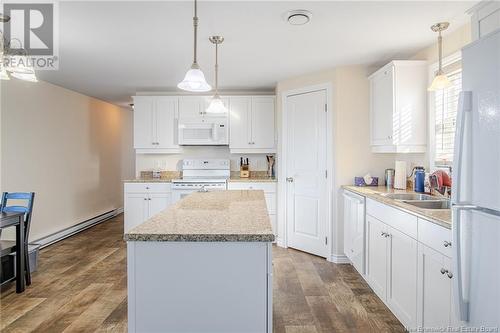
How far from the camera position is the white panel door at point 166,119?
4.73 metres

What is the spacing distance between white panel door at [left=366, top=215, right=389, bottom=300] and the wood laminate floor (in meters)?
0.14

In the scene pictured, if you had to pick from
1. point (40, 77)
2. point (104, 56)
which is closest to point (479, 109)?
point (104, 56)

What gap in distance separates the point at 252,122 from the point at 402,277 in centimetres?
310

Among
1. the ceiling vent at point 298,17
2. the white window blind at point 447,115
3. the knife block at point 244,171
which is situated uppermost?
the ceiling vent at point 298,17

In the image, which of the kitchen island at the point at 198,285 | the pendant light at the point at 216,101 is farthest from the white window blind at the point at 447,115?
the kitchen island at the point at 198,285

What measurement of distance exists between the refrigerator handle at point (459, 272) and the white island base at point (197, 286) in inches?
34.0

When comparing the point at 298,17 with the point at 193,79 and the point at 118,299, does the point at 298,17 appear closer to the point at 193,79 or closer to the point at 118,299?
the point at 193,79

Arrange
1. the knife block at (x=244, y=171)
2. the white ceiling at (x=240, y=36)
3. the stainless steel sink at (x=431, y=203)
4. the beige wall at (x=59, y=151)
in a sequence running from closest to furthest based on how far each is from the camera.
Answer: the white ceiling at (x=240, y=36)
the stainless steel sink at (x=431, y=203)
the beige wall at (x=59, y=151)
the knife block at (x=244, y=171)

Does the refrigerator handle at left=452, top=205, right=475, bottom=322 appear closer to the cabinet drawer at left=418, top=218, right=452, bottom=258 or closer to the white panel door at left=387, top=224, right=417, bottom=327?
the cabinet drawer at left=418, top=218, right=452, bottom=258

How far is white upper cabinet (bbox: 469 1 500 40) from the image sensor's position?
57.6 inches

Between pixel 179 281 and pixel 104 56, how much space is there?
273 centimetres

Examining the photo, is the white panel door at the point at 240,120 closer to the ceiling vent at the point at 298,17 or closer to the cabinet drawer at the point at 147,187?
the cabinet drawer at the point at 147,187

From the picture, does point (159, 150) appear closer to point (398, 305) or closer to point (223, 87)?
point (223, 87)

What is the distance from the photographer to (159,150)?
4797mm
